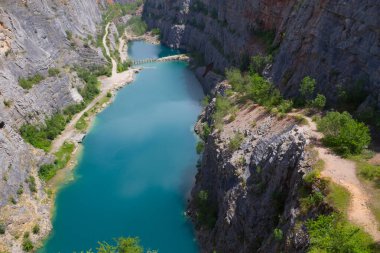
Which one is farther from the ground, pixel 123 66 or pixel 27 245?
pixel 27 245

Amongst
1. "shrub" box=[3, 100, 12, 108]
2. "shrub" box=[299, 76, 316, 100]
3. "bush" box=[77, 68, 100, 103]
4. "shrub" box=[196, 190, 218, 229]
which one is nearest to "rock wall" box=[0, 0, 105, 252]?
"shrub" box=[3, 100, 12, 108]

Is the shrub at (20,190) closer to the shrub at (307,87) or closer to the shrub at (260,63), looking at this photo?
the shrub at (307,87)

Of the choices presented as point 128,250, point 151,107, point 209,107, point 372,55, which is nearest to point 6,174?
point 128,250

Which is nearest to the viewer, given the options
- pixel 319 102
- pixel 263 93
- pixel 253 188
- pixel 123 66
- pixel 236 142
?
pixel 253 188

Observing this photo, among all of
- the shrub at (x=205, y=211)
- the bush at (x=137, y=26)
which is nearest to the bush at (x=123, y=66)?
the bush at (x=137, y=26)

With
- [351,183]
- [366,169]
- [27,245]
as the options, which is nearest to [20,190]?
[27,245]

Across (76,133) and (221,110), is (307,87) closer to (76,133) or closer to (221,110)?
(221,110)
